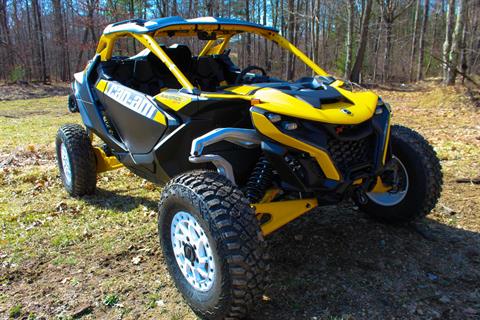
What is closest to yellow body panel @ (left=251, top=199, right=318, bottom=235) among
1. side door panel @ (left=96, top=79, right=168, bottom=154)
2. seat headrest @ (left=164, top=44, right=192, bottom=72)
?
side door panel @ (left=96, top=79, right=168, bottom=154)

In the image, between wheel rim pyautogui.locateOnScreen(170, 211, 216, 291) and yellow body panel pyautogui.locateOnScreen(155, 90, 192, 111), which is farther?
yellow body panel pyautogui.locateOnScreen(155, 90, 192, 111)

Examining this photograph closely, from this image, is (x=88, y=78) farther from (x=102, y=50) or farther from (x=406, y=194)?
(x=406, y=194)

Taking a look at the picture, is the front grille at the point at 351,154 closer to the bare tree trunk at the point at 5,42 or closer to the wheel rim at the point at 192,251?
the wheel rim at the point at 192,251

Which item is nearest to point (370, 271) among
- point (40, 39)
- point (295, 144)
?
point (295, 144)

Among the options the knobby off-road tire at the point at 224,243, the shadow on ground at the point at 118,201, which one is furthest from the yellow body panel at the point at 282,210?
the shadow on ground at the point at 118,201

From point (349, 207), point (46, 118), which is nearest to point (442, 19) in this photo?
point (46, 118)

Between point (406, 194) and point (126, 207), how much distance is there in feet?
9.40

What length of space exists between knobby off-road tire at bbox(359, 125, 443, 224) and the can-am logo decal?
6.65 feet

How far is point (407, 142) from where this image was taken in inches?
144

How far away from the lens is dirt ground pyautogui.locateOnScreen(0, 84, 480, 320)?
2936 millimetres

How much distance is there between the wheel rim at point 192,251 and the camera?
9.00 ft

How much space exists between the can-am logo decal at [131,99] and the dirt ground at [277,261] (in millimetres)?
1157

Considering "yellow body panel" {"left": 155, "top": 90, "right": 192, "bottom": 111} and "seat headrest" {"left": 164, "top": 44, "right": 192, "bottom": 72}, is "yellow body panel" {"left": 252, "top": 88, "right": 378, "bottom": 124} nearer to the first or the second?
"yellow body panel" {"left": 155, "top": 90, "right": 192, "bottom": 111}

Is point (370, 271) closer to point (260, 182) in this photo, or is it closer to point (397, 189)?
point (397, 189)
